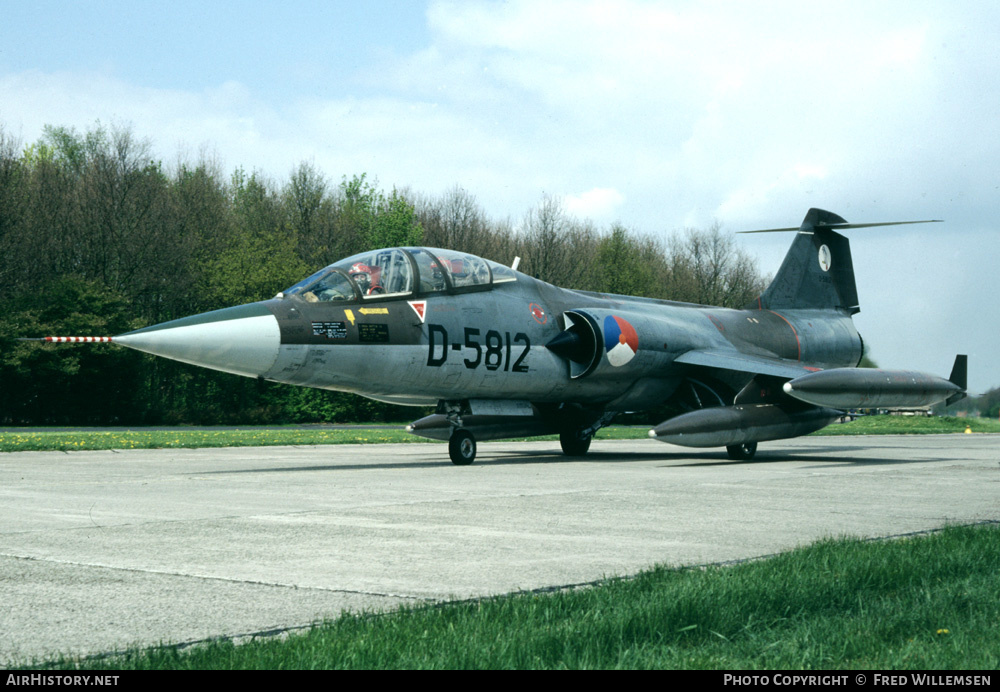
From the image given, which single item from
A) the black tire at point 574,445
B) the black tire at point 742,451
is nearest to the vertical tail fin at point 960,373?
the black tire at point 742,451

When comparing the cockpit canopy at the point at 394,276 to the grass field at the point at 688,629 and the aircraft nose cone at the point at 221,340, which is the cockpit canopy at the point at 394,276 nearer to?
the aircraft nose cone at the point at 221,340

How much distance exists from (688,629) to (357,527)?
4109 mm

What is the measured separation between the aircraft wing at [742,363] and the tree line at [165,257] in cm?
Answer: 2644

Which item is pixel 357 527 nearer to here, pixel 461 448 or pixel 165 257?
pixel 461 448

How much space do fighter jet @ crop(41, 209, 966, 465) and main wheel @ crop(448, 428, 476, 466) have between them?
0.9 inches

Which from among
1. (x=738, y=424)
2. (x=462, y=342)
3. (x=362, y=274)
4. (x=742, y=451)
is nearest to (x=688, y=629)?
(x=362, y=274)

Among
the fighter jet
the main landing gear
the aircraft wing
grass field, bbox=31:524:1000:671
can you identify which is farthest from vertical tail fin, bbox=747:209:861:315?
grass field, bbox=31:524:1000:671

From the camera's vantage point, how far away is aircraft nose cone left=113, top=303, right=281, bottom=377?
12156mm

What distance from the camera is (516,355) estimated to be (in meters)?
16.0

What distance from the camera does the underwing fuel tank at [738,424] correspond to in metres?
16.0

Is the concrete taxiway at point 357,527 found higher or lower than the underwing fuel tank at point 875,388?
lower
